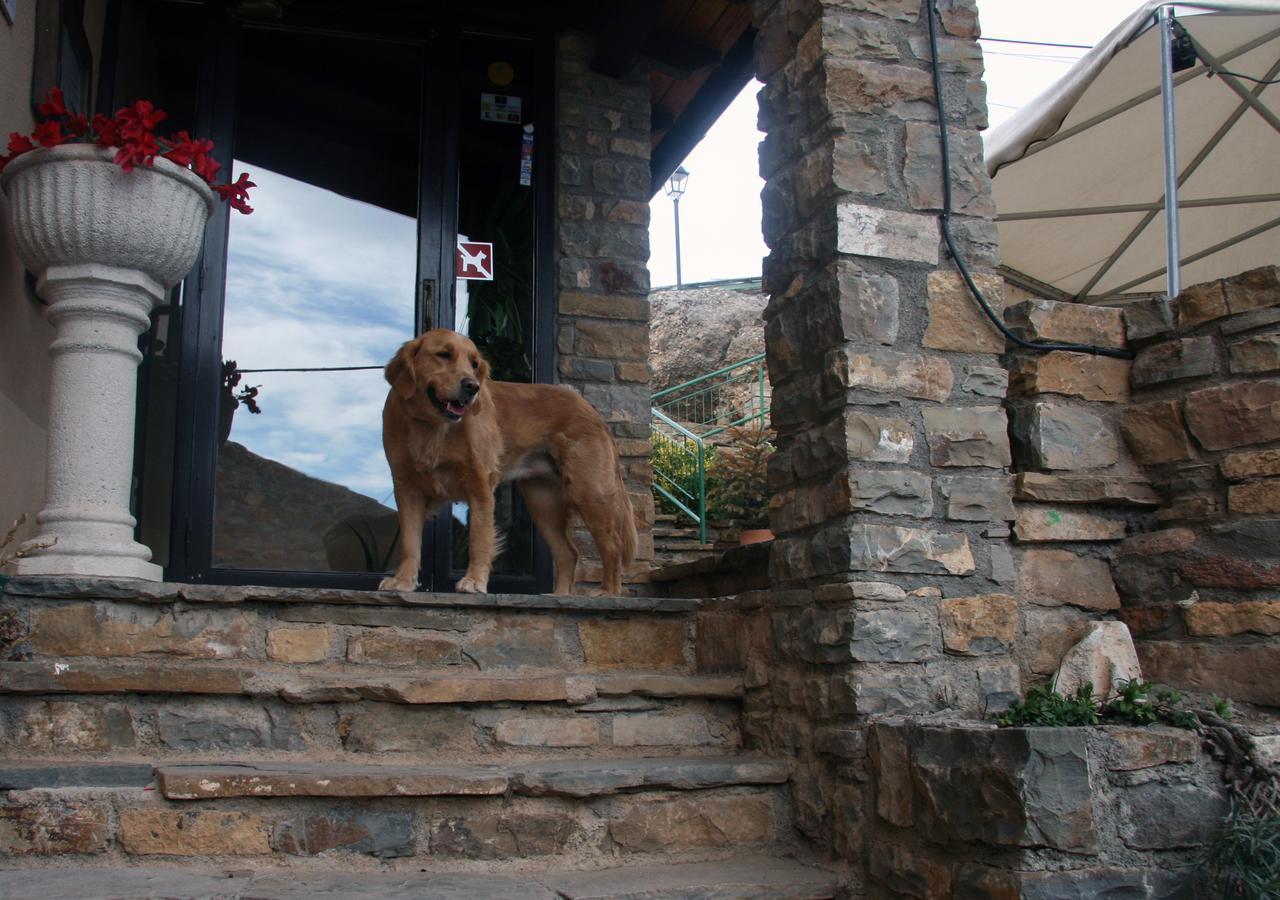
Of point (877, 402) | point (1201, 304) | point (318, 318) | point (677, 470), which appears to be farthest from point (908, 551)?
point (677, 470)

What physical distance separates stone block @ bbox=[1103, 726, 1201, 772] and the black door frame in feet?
9.38

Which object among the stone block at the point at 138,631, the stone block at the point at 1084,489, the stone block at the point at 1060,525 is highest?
the stone block at the point at 1084,489

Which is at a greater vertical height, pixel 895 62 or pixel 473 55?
pixel 473 55

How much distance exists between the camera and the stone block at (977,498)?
258 cm

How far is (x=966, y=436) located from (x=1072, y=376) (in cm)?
42

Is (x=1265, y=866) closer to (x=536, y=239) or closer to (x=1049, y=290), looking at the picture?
(x=536, y=239)

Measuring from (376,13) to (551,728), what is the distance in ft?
11.1

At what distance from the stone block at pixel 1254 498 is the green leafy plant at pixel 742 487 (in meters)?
6.67

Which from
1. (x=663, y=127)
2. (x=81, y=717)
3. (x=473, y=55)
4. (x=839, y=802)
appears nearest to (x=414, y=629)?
(x=81, y=717)

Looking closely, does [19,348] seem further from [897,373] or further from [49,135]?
[897,373]

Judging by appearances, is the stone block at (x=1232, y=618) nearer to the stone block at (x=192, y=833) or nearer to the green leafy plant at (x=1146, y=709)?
the green leafy plant at (x=1146, y=709)

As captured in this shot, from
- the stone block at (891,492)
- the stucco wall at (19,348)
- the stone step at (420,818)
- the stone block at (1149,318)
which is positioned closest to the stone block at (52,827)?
the stone step at (420,818)

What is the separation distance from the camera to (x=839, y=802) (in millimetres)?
2457

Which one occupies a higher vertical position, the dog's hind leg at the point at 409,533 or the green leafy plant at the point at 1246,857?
the dog's hind leg at the point at 409,533
